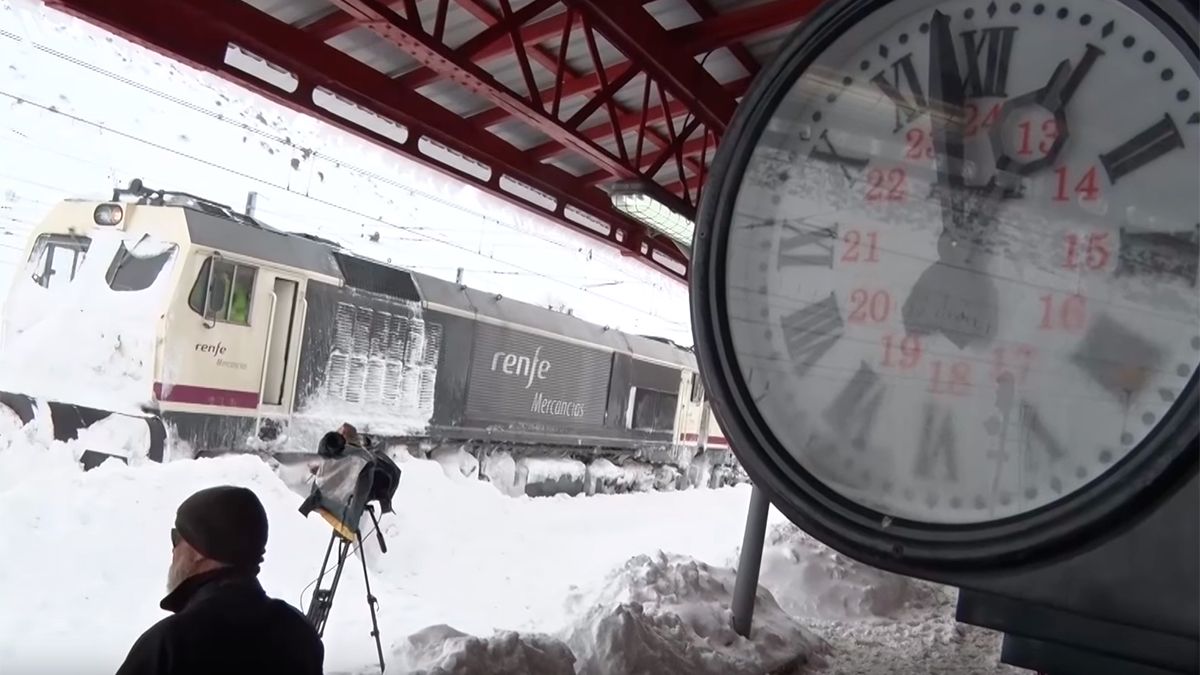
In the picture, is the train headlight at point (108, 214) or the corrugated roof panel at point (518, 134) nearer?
the train headlight at point (108, 214)

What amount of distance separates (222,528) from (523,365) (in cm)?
639

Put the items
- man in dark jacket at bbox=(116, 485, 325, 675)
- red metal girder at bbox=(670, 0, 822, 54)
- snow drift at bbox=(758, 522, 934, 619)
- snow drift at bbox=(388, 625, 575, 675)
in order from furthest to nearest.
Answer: snow drift at bbox=(758, 522, 934, 619) → red metal girder at bbox=(670, 0, 822, 54) → snow drift at bbox=(388, 625, 575, 675) → man in dark jacket at bbox=(116, 485, 325, 675)

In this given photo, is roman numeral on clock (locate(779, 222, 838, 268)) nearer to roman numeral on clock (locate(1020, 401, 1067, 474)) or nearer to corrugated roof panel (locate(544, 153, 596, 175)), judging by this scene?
roman numeral on clock (locate(1020, 401, 1067, 474))

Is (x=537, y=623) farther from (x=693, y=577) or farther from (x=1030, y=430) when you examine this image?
(x=1030, y=430)

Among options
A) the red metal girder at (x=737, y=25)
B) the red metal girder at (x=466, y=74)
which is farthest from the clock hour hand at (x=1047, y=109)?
the red metal girder at (x=737, y=25)

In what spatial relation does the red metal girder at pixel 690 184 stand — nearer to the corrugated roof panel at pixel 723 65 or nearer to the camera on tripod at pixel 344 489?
the corrugated roof panel at pixel 723 65

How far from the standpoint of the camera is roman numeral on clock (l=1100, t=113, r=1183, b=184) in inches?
21.6

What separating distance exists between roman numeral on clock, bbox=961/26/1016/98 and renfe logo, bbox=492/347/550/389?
7.08 metres

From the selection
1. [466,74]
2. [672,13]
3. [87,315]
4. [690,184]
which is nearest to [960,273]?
[466,74]

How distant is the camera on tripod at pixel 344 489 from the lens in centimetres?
250

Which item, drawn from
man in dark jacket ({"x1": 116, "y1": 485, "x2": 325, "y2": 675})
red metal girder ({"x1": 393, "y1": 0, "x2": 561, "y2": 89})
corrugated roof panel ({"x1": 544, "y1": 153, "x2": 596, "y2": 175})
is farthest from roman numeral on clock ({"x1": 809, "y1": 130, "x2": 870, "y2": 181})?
A: corrugated roof panel ({"x1": 544, "y1": 153, "x2": 596, "y2": 175})

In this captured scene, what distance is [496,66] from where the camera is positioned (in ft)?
16.6

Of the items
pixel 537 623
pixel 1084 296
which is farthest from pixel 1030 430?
pixel 537 623

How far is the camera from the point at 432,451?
700 centimetres
